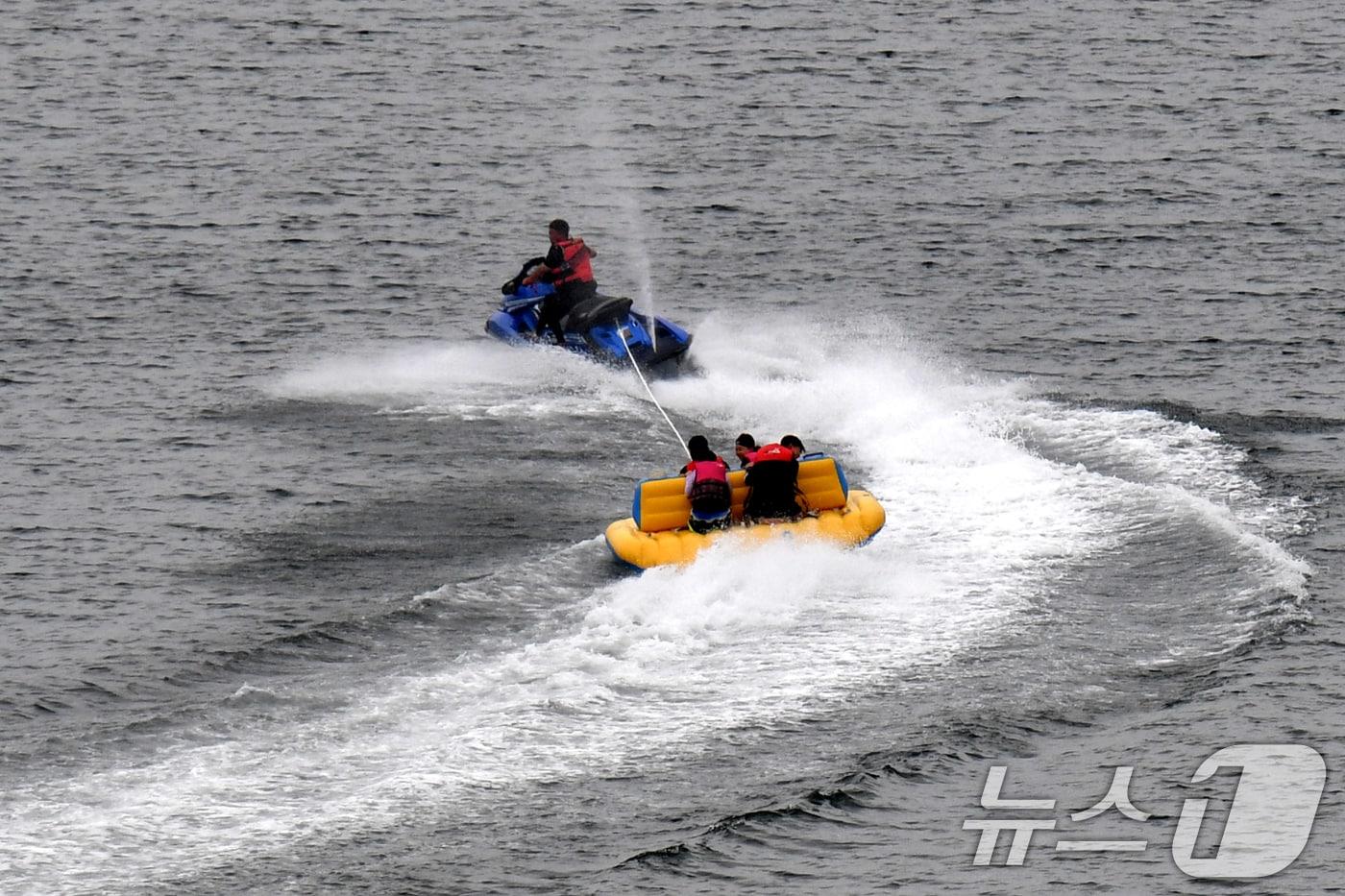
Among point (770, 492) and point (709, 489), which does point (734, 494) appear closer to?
point (770, 492)

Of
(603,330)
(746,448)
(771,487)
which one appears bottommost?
(771,487)

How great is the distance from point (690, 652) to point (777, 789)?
106 inches

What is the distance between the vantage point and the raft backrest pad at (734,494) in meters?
22.1

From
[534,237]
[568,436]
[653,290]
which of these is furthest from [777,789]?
[534,237]

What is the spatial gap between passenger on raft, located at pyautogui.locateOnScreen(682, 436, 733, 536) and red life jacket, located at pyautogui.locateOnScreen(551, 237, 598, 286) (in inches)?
376

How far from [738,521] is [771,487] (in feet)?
1.67

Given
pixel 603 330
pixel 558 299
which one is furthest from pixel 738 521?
pixel 558 299

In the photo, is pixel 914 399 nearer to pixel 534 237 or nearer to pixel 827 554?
pixel 827 554

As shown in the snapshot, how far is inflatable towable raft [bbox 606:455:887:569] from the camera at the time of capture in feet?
70.6

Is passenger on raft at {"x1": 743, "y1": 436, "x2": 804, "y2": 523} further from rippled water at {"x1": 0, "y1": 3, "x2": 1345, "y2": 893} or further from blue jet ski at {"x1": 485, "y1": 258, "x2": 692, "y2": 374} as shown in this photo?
blue jet ski at {"x1": 485, "y1": 258, "x2": 692, "y2": 374}

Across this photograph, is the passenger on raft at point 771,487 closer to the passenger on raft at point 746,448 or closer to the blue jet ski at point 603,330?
the passenger on raft at point 746,448

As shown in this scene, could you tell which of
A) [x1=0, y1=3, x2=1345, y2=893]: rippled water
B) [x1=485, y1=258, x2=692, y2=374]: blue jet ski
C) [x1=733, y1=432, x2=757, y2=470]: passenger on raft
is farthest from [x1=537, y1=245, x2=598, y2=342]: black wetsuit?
[x1=733, y1=432, x2=757, y2=470]: passenger on raft

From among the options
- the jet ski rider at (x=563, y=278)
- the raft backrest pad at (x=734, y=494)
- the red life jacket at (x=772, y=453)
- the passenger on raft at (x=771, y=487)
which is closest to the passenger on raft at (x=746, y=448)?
the raft backrest pad at (x=734, y=494)

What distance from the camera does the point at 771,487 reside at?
2211 centimetres
